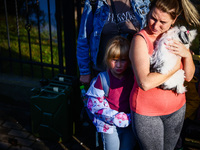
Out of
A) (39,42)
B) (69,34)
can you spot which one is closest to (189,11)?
(69,34)

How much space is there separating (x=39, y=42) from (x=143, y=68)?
2.87 metres

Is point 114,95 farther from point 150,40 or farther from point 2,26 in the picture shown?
point 2,26

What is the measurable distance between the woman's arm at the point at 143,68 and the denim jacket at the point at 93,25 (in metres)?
0.74

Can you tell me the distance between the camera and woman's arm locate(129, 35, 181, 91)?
1.78 meters

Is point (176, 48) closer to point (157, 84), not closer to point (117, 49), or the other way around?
point (157, 84)

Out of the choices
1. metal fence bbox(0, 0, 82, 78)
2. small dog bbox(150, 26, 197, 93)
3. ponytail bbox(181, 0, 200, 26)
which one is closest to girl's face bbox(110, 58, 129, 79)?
small dog bbox(150, 26, 197, 93)

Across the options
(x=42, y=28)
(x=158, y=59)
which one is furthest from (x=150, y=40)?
(x=42, y=28)

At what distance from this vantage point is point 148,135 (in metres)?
1.98

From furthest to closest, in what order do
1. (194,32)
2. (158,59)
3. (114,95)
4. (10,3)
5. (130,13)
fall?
(10,3) → (130,13) → (114,95) → (194,32) → (158,59)

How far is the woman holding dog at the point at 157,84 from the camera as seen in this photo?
1789mm

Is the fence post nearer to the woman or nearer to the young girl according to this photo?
the woman

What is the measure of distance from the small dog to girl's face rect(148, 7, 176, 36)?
0.20 feet

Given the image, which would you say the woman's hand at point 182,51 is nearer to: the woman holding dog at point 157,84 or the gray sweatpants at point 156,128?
the woman holding dog at point 157,84

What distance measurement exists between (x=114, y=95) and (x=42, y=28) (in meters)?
6.33
